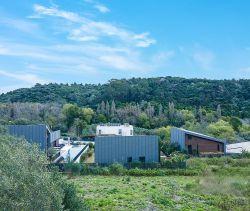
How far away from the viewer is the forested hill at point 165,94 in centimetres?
9400

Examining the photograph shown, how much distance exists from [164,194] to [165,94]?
79.9 metres

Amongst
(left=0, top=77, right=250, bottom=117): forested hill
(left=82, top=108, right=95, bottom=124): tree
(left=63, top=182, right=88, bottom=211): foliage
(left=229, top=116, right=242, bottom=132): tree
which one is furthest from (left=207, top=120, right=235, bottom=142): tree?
(left=63, top=182, right=88, bottom=211): foliage

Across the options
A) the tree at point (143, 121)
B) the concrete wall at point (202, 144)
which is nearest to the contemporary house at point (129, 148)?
the concrete wall at point (202, 144)

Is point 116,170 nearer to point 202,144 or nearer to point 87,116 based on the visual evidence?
point 202,144

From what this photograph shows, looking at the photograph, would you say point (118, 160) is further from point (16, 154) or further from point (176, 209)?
point (16, 154)

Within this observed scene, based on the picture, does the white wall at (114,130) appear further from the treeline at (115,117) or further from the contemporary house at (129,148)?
the contemporary house at (129,148)

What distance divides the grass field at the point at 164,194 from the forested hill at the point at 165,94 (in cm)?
5685

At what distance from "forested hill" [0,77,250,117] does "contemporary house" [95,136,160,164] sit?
4531 centimetres

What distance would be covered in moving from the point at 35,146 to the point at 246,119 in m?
69.4

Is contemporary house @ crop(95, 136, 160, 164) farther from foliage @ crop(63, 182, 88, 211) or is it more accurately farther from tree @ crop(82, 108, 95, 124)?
tree @ crop(82, 108, 95, 124)

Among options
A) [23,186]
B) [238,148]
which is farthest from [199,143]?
[23,186]

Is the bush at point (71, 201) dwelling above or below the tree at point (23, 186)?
below

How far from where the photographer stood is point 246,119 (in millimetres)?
79250

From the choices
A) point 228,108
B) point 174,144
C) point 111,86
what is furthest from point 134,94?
point 174,144
